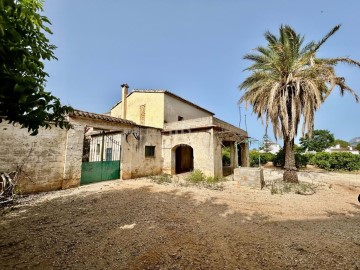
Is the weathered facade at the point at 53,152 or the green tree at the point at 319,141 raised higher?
the green tree at the point at 319,141

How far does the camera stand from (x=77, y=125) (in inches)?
374

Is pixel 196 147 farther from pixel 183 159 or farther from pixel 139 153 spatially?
pixel 183 159

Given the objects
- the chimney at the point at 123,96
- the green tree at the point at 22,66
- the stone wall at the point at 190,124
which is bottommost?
the green tree at the point at 22,66

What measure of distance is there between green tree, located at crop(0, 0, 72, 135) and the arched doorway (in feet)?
49.0

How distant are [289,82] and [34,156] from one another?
13540 millimetres

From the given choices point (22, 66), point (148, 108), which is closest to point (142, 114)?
point (148, 108)

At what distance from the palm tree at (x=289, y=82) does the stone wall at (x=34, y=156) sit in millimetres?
11187

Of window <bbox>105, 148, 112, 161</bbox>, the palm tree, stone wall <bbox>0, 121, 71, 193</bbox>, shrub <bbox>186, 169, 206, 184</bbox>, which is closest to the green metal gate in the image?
window <bbox>105, 148, 112, 161</bbox>

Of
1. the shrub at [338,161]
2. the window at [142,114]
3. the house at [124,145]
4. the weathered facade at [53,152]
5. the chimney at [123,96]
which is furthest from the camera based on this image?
the shrub at [338,161]

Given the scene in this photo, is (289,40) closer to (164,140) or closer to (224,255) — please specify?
(164,140)

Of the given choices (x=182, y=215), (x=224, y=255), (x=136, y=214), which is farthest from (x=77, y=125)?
(x=224, y=255)

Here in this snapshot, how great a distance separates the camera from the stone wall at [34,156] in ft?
24.1

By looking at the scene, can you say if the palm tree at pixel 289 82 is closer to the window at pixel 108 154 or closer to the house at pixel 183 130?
the house at pixel 183 130

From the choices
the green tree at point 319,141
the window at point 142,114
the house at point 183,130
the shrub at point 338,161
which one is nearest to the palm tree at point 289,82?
the house at point 183,130
